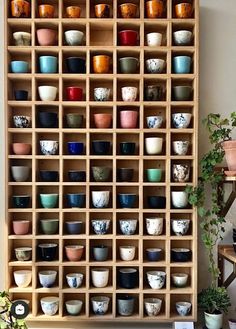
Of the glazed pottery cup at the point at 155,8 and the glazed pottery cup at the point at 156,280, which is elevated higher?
the glazed pottery cup at the point at 155,8

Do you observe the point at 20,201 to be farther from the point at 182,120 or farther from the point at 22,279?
the point at 182,120

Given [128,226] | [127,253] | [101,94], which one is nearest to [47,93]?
[101,94]

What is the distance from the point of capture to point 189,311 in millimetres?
2068

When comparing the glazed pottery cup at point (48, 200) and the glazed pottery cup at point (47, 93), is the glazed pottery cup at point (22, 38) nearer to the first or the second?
the glazed pottery cup at point (47, 93)

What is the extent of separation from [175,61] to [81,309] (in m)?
1.35

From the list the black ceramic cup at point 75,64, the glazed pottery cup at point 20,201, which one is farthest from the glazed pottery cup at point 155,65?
the glazed pottery cup at point 20,201

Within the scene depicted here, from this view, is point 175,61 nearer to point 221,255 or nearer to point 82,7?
point 82,7

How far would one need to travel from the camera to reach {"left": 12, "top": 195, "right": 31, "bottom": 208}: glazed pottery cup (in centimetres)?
207

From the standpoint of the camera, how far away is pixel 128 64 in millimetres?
2080

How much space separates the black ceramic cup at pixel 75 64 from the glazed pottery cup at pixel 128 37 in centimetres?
23

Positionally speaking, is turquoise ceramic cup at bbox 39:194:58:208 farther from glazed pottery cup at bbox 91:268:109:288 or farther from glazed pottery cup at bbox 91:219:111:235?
glazed pottery cup at bbox 91:268:109:288

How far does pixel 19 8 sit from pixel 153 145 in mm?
959

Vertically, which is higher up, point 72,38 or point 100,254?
point 72,38

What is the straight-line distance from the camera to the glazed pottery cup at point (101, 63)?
2.08 m
